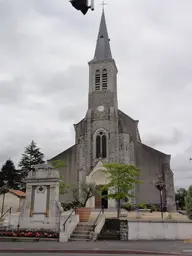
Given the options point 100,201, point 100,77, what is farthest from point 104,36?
point 100,201

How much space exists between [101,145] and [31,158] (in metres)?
26.2

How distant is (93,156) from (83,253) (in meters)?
23.7

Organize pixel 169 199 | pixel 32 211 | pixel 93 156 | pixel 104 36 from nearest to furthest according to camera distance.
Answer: pixel 32 211 < pixel 169 199 < pixel 93 156 < pixel 104 36

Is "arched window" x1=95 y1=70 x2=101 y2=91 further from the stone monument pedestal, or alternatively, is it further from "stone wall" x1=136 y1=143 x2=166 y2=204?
the stone monument pedestal

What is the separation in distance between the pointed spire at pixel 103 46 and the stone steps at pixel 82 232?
28.7 meters

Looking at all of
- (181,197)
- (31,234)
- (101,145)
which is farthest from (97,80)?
(181,197)

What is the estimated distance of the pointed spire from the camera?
39.6 meters

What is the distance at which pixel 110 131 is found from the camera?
111 ft

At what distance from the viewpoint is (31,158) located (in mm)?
55219

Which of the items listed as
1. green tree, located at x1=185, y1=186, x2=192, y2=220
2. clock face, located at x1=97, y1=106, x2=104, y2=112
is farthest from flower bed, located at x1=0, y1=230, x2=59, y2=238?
clock face, located at x1=97, y1=106, x2=104, y2=112

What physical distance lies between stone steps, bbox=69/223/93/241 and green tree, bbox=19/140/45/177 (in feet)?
132

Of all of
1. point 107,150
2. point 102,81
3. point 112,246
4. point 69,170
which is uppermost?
point 102,81

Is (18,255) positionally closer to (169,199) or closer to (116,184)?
(116,184)

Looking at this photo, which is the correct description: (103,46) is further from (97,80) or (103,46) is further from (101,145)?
(101,145)
